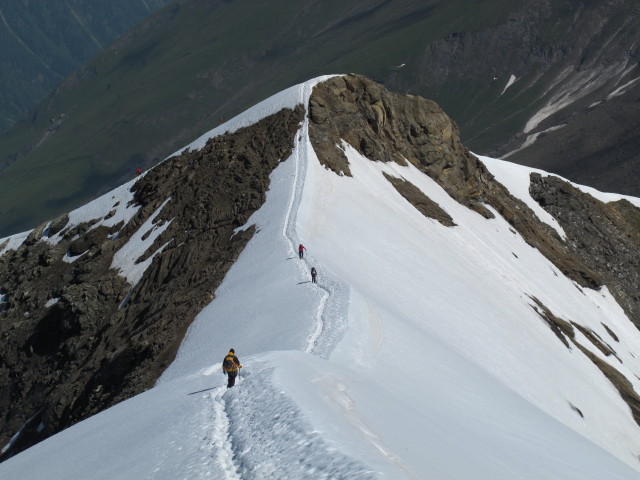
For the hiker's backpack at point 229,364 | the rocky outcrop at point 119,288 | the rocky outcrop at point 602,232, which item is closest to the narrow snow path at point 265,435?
the hiker's backpack at point 229,364

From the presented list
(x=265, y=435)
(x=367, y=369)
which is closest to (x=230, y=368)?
(x=265, y=435)

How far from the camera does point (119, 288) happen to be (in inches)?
1861

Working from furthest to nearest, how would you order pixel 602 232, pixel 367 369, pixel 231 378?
pixel 602 232
pixel 367 369
pixel 231 378

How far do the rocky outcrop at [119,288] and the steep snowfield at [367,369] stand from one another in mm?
1854

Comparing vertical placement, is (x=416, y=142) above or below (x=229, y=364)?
above

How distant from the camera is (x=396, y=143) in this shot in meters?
67.1

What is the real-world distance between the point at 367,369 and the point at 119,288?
26.7 m

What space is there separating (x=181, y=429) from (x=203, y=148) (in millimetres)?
44216

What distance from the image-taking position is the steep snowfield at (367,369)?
16.5 metres

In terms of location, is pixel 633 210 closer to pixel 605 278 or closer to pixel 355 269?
pixel 605 278

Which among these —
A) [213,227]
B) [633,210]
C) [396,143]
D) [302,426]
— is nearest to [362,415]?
[302,426]

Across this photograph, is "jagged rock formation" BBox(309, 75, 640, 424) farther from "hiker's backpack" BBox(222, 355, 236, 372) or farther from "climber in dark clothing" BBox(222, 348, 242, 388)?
"hiker's backpack" BBox(222, 355, 236, 372)

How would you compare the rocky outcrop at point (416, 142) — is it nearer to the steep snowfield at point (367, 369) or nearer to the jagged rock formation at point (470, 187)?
the jagged rock formation at point (470, 187)

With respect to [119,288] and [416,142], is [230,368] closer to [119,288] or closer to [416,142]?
[119,288]
